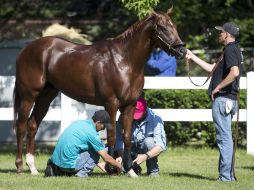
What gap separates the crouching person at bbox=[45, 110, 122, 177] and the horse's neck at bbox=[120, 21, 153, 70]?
0.82 m

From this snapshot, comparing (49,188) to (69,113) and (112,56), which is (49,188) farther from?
(69,113)

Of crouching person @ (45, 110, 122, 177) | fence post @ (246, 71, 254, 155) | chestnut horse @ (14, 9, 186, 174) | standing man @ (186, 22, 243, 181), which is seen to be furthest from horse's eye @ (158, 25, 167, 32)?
fence post @ (246, 71, 254, 155)

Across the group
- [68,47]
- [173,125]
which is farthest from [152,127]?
[173,125]

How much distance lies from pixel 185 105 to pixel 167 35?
5399 mm

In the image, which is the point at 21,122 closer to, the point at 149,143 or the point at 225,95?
the point at 149,143

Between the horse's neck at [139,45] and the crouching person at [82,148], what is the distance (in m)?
0.82

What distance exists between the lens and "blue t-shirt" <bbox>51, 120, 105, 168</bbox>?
9953 mm

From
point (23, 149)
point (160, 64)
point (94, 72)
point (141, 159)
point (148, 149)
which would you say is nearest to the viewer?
point (141, 159)

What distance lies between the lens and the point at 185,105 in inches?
602

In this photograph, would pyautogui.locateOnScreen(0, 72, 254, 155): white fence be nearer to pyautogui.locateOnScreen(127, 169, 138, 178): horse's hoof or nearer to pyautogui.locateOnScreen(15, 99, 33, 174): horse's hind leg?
pyautogui.locateOnScreen(15, 99, 33, 174): horse's hind leg

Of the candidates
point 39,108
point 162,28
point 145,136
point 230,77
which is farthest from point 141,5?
point 230,77

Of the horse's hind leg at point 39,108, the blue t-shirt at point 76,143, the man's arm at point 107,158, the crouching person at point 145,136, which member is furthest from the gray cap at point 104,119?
the horse's hind leg at point 39,108

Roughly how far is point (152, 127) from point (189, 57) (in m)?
1.17

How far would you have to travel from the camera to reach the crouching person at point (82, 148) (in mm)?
9953
